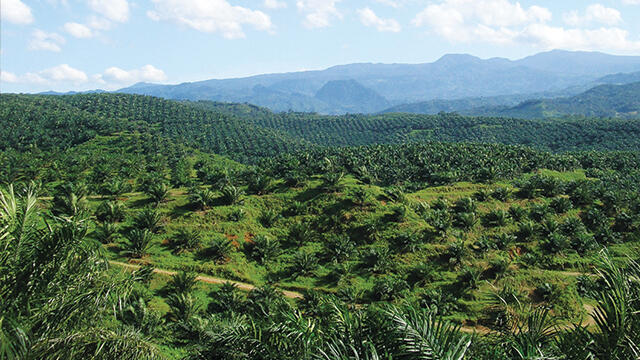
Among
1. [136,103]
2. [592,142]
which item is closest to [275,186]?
[592,142]

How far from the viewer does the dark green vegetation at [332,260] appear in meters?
6.34

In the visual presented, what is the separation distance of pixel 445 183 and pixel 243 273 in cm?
2935

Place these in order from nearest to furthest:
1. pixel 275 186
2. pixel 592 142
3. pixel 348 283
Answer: pixel 348 283 → pixel 275 186 → pixel 592 142

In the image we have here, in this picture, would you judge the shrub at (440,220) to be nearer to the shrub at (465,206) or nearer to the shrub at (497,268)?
the shrub at (465,206)

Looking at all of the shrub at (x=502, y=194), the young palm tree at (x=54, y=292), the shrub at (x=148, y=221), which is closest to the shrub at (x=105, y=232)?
the shrub at (x=148, y=221)

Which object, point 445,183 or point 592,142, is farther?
point 592,142

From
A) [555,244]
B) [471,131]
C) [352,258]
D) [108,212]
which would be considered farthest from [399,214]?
Result: [471,131]

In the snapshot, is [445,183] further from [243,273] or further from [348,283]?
[243,273]

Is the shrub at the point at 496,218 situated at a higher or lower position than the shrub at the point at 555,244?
higher

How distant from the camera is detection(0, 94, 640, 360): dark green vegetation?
6.34 metres

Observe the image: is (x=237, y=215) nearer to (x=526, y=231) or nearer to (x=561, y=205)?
(x=526, y=231)

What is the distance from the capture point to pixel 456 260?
26.6 m

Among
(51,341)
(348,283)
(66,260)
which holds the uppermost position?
(66,260)

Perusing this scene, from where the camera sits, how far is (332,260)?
27.1 metres
